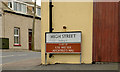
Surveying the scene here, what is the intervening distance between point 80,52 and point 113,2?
3.07 m

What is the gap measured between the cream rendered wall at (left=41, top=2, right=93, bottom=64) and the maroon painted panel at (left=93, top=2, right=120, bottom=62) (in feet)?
0.87

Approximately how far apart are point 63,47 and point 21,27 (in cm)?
2029

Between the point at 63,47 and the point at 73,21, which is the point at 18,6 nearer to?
the point at 73,21

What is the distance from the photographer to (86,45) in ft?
23.7

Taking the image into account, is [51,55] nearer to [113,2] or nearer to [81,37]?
[81,37]

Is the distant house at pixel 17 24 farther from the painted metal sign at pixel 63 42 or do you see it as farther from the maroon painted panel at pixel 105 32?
the maroon painted panel at pixel 105 32

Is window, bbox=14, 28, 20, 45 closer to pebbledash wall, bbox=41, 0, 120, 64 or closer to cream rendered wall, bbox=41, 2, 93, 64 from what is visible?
cream rendered wall, bbox=41, 2, 93, 64

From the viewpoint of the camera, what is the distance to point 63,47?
731cm

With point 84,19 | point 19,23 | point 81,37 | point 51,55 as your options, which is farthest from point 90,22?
point 19,23

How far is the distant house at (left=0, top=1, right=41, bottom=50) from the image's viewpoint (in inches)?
917

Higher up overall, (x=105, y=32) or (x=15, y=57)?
(x=105, y=32)

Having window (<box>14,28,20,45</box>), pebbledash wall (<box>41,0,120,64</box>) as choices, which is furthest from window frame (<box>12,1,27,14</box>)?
pebbledash wall (<box>41,0,120,64</box>)

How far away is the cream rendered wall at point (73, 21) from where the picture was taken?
724 cm

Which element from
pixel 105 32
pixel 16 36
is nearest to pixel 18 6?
pixel 16 36
